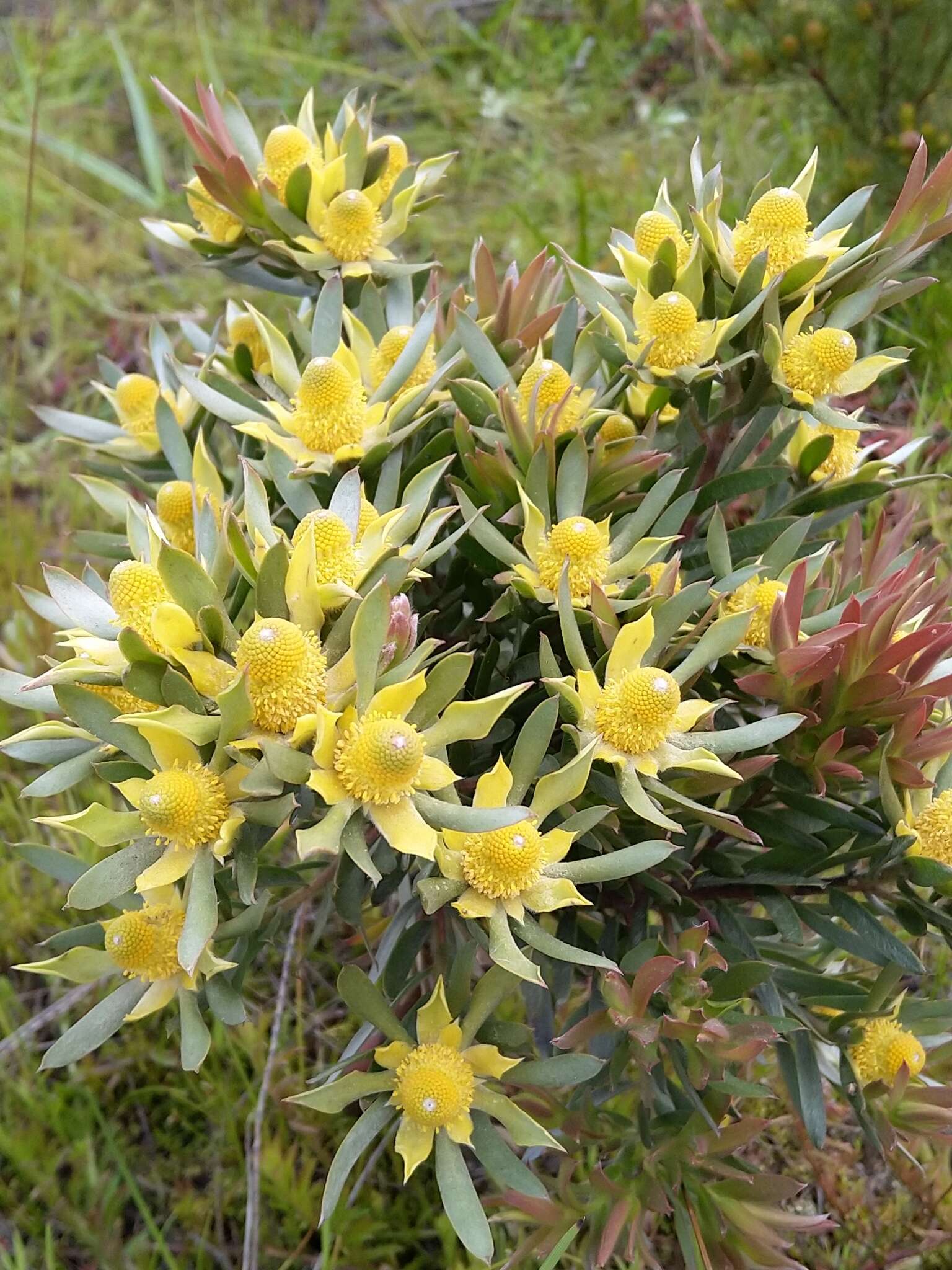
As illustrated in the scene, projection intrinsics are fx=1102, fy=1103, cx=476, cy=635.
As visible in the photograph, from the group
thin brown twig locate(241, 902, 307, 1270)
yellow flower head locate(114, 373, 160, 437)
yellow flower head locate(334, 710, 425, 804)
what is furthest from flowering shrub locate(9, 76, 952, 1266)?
thin brown twig locate(241, 902, 307, 1270)

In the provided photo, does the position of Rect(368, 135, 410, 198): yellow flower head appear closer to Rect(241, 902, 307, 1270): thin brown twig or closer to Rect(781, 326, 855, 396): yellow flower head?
Rect(781, 326, 855, 396): yellow flower head

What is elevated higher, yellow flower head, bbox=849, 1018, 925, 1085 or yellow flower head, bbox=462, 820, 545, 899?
yellow flower head, bbox=462, 820, 545, 899

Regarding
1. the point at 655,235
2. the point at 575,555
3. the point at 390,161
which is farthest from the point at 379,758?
the point at 390,161

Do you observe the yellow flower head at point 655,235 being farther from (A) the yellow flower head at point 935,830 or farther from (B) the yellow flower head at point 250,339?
(A) the yellow flower head at point 935,830

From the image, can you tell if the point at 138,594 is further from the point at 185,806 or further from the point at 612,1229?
the point at 612,1229

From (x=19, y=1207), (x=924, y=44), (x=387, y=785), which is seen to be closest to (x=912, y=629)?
(x=387, y=785)

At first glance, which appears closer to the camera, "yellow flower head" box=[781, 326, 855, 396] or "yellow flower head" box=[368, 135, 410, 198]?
"yellow flower head" box=[781, 326, 855, 396]

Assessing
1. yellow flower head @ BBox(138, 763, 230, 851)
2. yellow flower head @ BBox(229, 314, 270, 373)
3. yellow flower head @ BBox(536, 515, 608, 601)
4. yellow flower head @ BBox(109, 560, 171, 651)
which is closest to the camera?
yellow flower head @ BBox(138, 763, 230, 851)
